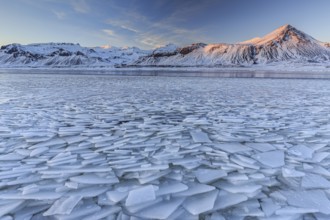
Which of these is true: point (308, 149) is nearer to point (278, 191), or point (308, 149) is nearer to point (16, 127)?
point (278, 191)

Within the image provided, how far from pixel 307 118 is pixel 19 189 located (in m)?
4.77

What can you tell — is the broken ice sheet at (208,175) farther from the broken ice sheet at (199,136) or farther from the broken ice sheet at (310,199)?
the broken ice sheet at (199,136)

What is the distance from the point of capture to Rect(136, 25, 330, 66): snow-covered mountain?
536 ft

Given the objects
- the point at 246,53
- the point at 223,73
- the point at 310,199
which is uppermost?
the point at 246,53

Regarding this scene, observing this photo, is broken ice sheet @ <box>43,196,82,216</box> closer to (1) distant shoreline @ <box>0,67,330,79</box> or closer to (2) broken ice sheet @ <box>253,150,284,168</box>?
(2) broken ice sheet @ <box>253,150,284,168</box>

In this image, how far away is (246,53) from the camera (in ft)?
559

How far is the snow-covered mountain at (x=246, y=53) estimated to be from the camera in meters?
163

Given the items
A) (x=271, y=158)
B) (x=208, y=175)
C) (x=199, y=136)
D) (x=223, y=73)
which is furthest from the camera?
(x=223, y=73)

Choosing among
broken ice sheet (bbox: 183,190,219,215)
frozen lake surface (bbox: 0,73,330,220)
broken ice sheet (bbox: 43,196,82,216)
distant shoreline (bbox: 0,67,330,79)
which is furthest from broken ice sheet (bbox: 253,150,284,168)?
distant shoreline (bbox: 0,67,330,79)

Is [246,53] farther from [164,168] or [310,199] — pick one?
[310,199]

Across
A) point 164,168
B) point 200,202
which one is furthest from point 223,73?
point 200,202

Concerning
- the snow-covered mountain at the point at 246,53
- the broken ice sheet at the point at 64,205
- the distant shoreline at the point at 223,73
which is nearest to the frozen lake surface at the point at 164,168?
the broken ice sheet at the point at 64,205

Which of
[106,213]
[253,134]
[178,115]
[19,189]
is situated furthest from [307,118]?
[19,189]

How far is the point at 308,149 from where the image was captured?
9.87 feet
